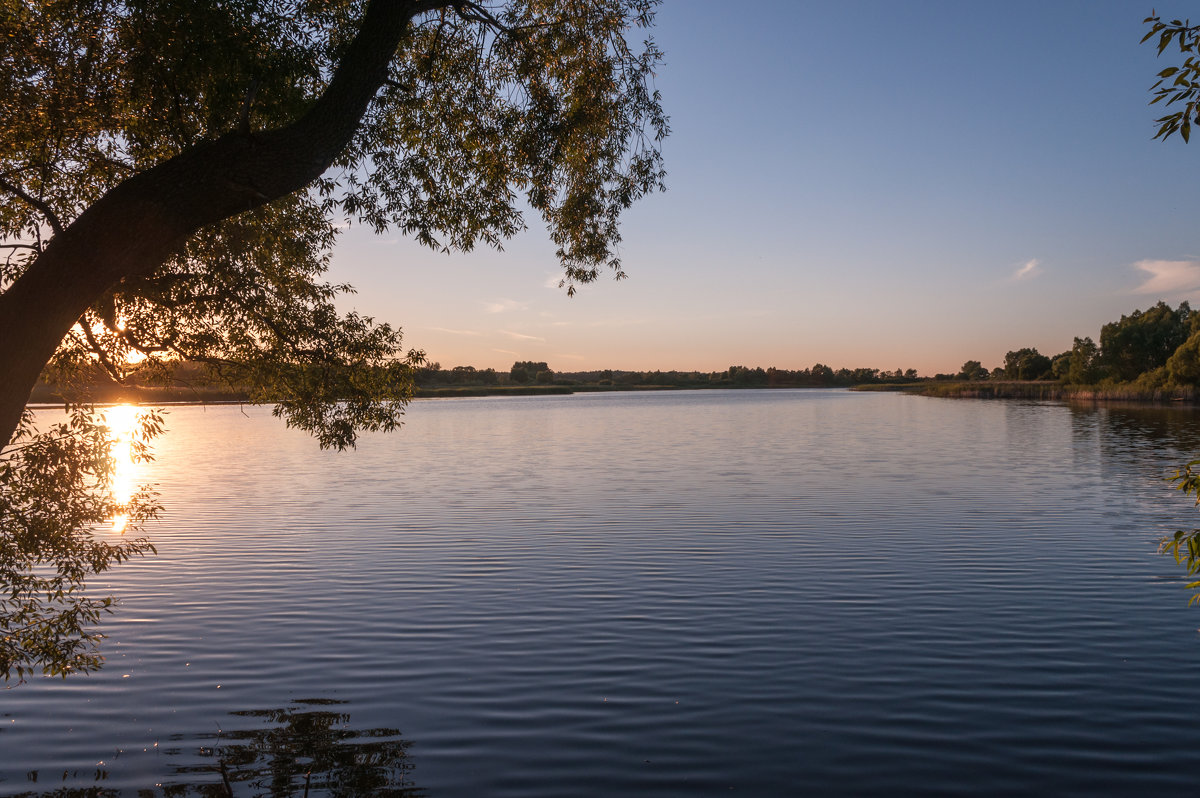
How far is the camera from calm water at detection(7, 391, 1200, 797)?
7551mm

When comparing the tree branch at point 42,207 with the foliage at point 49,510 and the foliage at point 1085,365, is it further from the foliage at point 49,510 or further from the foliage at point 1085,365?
the foliage at point 1085,365

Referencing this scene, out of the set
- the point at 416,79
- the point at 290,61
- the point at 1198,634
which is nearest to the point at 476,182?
the point at 416,79

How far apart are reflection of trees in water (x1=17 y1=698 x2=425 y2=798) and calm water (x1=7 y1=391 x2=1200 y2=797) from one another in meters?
0.04

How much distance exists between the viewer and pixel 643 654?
10.8 m

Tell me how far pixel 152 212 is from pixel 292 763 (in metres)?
5.20

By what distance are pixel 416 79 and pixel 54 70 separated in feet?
16.6

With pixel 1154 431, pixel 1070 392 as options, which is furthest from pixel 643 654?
pixel 1070 392

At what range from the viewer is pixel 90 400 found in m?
10.5

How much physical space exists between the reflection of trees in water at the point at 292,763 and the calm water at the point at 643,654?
0.12 feet

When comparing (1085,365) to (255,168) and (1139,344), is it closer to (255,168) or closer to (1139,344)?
(1139,344)

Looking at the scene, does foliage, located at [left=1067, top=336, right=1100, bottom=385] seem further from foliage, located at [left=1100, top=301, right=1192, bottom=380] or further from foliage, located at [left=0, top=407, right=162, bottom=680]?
foliage, located at [left=0, top=407, right=162, bottom=680]

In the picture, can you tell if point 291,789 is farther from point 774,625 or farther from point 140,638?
point 774,625

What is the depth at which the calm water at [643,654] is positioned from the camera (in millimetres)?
7551

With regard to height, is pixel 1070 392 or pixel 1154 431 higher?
pixel 1070 392
